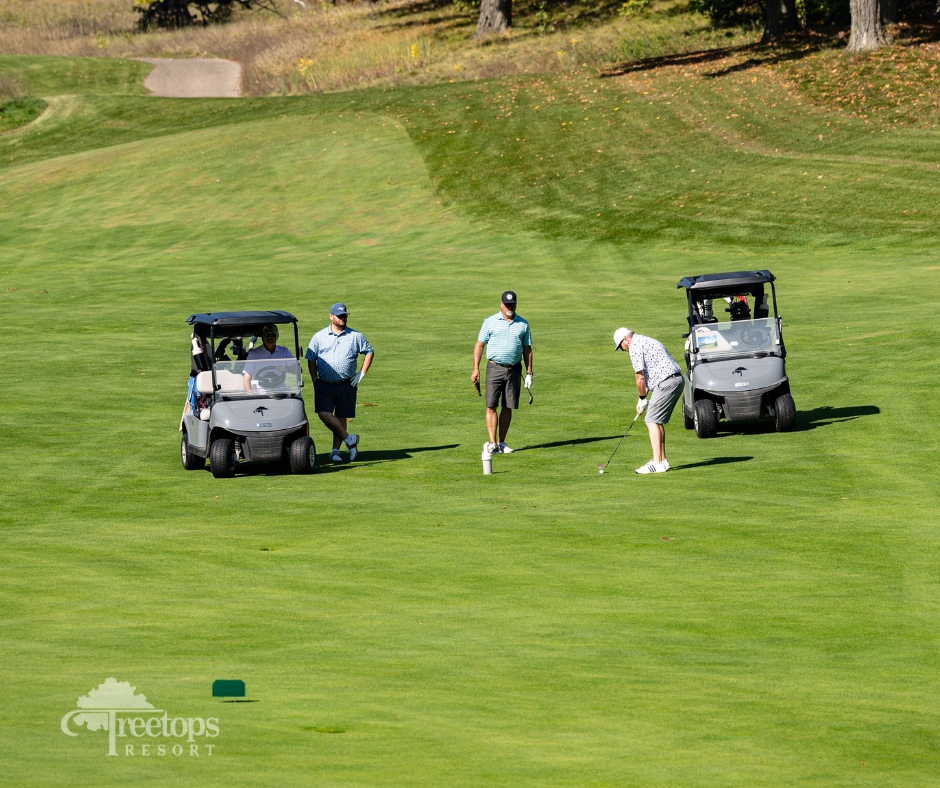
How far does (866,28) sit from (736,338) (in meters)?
32.2

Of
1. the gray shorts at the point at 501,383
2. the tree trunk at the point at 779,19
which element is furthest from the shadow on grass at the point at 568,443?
the tree trunk at the point at 779,19

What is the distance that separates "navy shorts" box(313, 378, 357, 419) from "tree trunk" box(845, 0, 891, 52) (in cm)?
3515

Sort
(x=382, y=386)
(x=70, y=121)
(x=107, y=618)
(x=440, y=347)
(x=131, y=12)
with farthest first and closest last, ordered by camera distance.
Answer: (x=131, y=12) → (x=70, y=121) → (x=440, y=347) → (x=382, y=386) → (x=107, y=618)

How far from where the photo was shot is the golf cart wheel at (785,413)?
18953 mm

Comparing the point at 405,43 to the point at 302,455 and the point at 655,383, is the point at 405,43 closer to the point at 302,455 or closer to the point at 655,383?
the point at 302,455

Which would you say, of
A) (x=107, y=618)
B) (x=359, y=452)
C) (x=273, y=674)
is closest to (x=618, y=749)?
(x=273, y=674)

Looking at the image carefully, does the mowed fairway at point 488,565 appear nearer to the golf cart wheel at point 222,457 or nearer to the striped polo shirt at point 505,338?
the golf cart wheel at point 222,457

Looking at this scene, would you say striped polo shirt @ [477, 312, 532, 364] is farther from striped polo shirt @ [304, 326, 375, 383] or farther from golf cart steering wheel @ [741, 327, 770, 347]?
golf cart steering wheel @ [741, 327, 770, 347]

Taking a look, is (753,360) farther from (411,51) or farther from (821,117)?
(411,51)

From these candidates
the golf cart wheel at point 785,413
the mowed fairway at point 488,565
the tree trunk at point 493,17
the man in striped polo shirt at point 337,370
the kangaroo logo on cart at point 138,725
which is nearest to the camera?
the kangaroo logo on cart at point 138,725

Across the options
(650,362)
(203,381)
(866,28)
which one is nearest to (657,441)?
(650,362)

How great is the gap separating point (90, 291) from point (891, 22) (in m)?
29.3

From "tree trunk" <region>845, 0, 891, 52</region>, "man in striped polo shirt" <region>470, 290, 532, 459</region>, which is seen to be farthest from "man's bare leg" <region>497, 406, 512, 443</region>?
"tree trunk" <region>845, 0, 891, 52</region>

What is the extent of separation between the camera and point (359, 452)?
19047 millimetres
